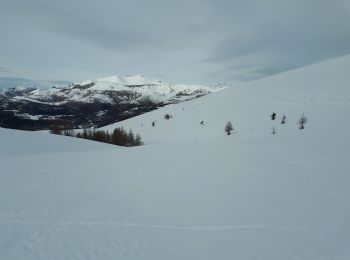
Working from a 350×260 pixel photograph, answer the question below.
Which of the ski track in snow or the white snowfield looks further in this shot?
the ski track in snow

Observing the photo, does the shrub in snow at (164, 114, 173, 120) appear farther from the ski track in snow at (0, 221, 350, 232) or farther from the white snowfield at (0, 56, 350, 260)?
the ski track in snow at (0, 221, 350, 232)

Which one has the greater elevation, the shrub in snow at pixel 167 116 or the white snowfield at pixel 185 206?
the shrub in snow at pixel 167 116

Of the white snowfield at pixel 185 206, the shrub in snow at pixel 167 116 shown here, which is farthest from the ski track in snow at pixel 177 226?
the shrub in snow at pixel 167 116

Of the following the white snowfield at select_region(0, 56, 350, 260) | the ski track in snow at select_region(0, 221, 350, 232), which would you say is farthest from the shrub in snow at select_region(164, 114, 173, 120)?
the ski track in snow at select_region(0, 221, 350, 232)

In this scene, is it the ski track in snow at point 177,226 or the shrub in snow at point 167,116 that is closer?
the ski track in snow at point 177,226

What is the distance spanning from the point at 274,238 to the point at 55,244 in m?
6.46

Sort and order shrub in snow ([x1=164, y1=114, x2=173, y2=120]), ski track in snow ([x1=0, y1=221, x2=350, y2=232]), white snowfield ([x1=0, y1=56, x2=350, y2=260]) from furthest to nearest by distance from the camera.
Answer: shrub in snow ([x1=164, y1=114, x2=173, y2=120]) → ski track in snow ([x1=0, y1=221, x2=350, y2=232]) → white snowfield ([x1=0, y1=56, x2=350, y2=260])

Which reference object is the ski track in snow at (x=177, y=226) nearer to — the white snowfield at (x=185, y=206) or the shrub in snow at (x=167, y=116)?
the white snowfield at (x=185, y=206)

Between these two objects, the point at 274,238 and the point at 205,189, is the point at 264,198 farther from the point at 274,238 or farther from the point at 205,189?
the point at 274,238

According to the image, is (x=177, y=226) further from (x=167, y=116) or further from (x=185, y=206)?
(x=167, y=116)

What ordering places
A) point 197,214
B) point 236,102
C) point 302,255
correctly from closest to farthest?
point 302,255 → point 197,214 → point 236,102

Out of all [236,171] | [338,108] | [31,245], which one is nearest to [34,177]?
[31,245]

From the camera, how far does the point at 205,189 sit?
14477mm

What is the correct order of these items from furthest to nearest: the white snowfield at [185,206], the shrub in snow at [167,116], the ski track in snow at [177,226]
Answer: the shrub in snow at [167,116] → the ski track in snow at [177,226] → the white snowfield at [185,206]
